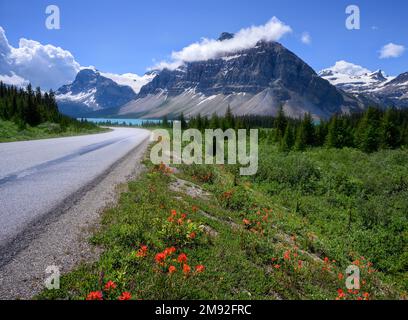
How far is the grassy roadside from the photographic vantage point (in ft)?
16.0

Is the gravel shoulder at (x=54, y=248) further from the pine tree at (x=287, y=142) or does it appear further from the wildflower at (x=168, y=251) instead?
the pine tree at (x=287, y=142)

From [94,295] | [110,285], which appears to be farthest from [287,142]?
[94,295]

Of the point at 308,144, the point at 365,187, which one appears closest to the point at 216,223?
the point at 365,187

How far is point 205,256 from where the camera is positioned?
6156mm

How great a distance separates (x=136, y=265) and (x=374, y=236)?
11.7m

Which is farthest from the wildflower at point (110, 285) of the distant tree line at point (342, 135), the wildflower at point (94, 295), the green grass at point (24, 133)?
the distant tree line at point (342, 135)

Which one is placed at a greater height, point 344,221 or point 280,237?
point 280,237

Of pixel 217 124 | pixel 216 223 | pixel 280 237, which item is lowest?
pixel 280 237

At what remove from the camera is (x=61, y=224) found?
6.64 m

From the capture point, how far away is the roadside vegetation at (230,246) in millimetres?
5000

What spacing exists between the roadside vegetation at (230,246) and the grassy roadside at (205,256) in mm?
22

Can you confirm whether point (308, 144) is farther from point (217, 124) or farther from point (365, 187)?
point (365, 187)
